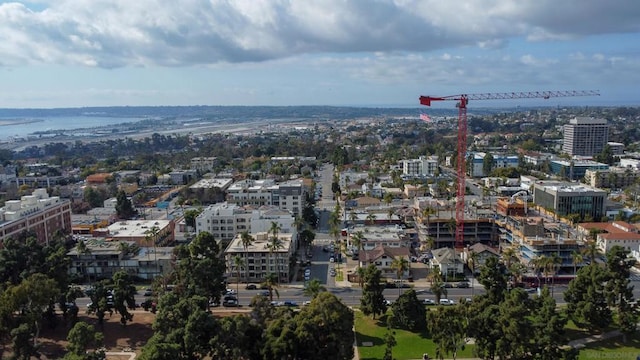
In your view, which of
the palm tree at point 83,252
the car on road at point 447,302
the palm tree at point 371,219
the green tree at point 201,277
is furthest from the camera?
the palm tree at point 371,219

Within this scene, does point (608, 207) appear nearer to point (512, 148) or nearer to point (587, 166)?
point (587, 166)

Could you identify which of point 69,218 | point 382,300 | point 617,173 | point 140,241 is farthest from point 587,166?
point 69,218

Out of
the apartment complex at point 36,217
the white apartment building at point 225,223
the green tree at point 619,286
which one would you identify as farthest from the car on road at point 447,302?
the apartment complex at point 36,217

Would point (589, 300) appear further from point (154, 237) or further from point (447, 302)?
point (154, 237)

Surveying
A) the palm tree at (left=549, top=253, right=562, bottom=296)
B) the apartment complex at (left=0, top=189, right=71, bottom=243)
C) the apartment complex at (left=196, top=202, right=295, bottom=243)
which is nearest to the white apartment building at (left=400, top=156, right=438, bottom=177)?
the apartment complex at (left=196, top=202, right=295, bottom=243)

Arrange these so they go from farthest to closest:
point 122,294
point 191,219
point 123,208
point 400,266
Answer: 1. point 123,208
2. point 191,219
3. point 400,266
4. point 122,294

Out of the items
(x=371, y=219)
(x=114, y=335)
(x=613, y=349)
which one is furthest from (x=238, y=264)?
(x=613, y=349)

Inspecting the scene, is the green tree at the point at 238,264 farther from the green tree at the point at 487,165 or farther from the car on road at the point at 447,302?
the green tree at the point at 487,165
